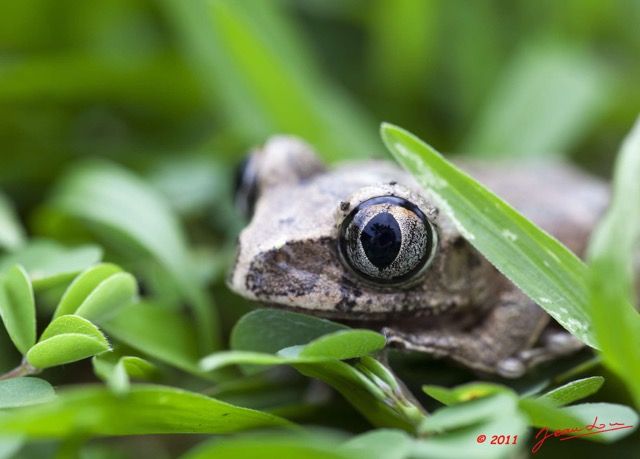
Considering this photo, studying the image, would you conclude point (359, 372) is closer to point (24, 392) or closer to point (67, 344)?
point (67, 344)

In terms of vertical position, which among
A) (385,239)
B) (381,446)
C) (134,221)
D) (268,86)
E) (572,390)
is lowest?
(381,446)

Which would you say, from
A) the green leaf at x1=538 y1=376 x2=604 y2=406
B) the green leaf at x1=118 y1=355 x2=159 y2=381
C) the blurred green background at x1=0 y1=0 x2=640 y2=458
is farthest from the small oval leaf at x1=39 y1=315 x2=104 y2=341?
the green leaf at x1=538 y1=376 x2=604 y2=406

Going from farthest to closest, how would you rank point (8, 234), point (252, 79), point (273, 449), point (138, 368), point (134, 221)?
point (252, 79) < point (134, 221) < point (8, 234) < point (138, 368) < point (273, 449)

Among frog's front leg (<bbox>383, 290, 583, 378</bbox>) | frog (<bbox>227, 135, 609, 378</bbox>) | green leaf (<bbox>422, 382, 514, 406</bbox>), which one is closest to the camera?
green leaf (<bbox>422, 382, 514, 406</bbox>)

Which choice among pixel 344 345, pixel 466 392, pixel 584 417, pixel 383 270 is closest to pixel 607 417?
pixel 584 417

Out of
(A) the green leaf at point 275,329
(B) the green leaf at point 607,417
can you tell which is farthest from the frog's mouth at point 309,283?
(B) the green leaf at point 607,417

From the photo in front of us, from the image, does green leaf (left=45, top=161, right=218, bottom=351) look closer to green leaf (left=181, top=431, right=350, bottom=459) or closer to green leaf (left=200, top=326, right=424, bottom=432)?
green leaf (left=200, top=326, right=424, bottom=432)
